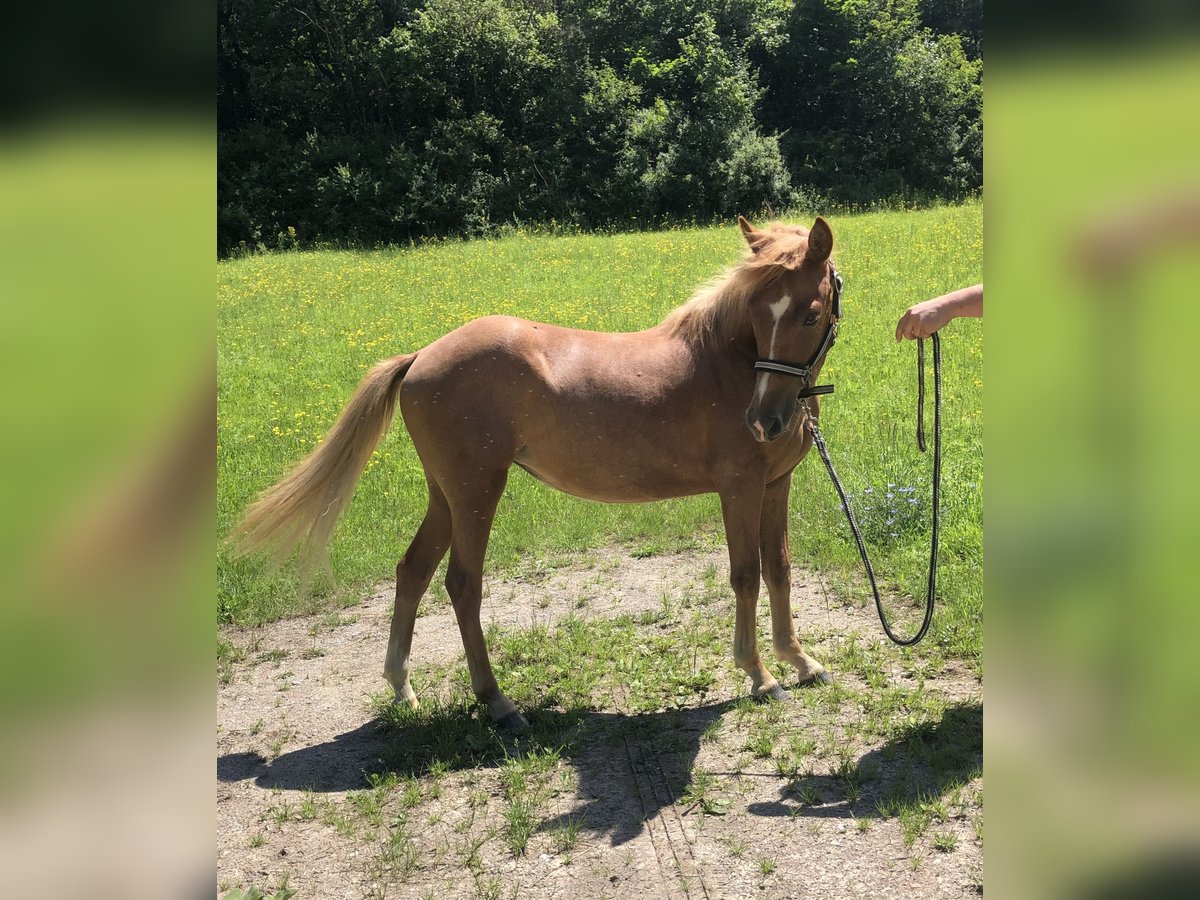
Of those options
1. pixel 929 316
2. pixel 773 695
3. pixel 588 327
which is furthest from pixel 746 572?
pixel 588 327

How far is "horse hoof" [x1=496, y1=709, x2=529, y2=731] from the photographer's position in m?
4.28

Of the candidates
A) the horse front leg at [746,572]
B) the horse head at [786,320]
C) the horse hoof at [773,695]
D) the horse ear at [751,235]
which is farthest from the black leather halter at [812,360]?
the horse hoof at [773,695]

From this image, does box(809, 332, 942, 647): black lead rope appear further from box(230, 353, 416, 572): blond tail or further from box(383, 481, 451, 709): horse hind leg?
box(230, 353, 416, 572): blond tail

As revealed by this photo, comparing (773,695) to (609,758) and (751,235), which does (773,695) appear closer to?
(609,758)

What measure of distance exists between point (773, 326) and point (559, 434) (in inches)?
44.0

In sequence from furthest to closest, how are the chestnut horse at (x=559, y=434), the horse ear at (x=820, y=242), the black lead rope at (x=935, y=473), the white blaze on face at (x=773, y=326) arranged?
the chestnut horse at (x=559, y=434), the white blaze on face at (x=773, y=326), the horse ear at (x=820, y=242), the black lead rope at (x=935, y=473)

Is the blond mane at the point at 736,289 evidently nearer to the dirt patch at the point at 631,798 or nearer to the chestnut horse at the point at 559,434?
the chestnut horse at the point at 559,434

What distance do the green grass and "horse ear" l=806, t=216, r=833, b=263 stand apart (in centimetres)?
223

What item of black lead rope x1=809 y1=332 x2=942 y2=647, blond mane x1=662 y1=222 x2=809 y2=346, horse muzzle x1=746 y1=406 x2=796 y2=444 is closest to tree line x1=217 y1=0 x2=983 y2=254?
blond mane x1=662 y1=222 x2=809 y2=346

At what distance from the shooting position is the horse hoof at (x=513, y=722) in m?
4.28

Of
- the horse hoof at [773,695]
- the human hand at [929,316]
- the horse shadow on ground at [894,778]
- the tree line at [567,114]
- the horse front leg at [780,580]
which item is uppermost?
the tree line at [567,114]
